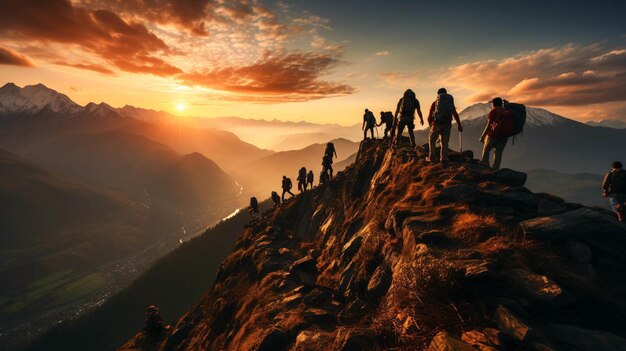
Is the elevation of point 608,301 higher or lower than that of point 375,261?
higher

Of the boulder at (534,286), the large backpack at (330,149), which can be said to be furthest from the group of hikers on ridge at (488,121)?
the large backpack at (330,149)

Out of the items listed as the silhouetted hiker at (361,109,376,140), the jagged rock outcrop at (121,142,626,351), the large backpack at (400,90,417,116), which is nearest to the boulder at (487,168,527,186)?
the jagged rock outcrop at (121,142,626,351)

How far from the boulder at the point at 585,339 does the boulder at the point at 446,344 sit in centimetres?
220

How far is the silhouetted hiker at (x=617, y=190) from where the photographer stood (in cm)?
1535

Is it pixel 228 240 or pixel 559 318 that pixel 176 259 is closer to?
pixel 228 240

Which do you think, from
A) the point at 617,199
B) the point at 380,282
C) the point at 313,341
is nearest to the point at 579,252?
the point at 380,282

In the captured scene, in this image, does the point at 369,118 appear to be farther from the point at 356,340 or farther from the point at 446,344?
the point at 446,344

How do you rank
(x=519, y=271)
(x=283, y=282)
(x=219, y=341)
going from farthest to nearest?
(x=219, y=341) → (x=283, y=282) → (x=519, y=271)

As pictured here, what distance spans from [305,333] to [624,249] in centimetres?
1089

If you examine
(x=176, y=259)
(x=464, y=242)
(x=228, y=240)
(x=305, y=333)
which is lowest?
(x=176, y=259)

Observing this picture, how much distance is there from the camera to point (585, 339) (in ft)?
22.1

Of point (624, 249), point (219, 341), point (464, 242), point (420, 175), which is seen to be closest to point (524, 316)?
point (464, 242)

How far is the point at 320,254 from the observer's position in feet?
84.7

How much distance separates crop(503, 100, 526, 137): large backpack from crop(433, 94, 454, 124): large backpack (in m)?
2.64
